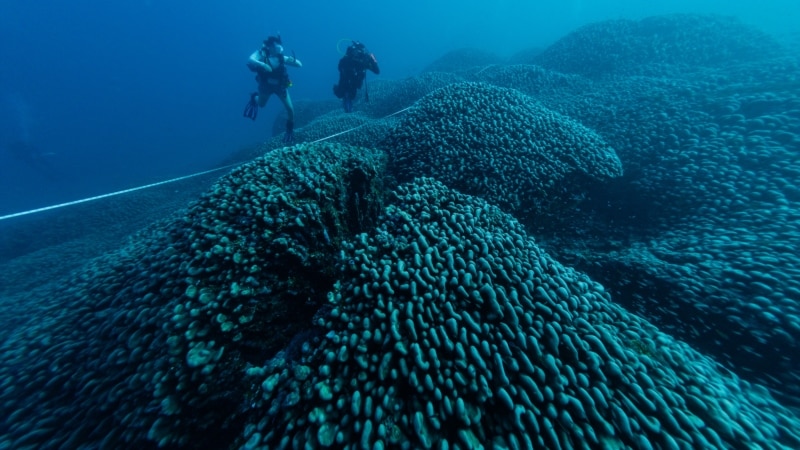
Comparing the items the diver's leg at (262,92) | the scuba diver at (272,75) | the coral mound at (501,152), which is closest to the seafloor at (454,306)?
the coral mound at (501,152)

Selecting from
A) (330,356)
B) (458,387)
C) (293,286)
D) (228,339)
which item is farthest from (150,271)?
(458,387)

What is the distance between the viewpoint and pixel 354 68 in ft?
37.8

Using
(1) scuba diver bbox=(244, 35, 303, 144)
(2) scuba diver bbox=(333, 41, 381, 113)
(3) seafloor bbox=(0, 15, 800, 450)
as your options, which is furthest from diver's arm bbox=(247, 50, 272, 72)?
(3) seafloor bbox=(0, 15, 800, 450)

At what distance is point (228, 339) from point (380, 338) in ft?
5.17

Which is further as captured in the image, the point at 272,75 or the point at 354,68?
the point at 354,68

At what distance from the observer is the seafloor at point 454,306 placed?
216 cm

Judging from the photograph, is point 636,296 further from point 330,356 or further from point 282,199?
point 282,199

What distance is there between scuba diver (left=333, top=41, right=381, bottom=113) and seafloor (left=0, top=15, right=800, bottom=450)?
6.76m

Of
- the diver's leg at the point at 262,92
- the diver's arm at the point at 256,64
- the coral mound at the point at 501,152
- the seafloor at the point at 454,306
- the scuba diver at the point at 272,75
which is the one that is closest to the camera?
the seafloor at the point at 454,306

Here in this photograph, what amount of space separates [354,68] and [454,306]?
11.4 metres

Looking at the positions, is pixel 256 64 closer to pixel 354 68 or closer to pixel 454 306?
pixel 354 68

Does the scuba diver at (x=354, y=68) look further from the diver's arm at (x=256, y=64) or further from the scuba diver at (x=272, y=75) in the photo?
the diver's arm at (x=256, y=64)

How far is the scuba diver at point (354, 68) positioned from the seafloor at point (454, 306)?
6757 mm

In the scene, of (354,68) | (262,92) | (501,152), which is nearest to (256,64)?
(262,92)
